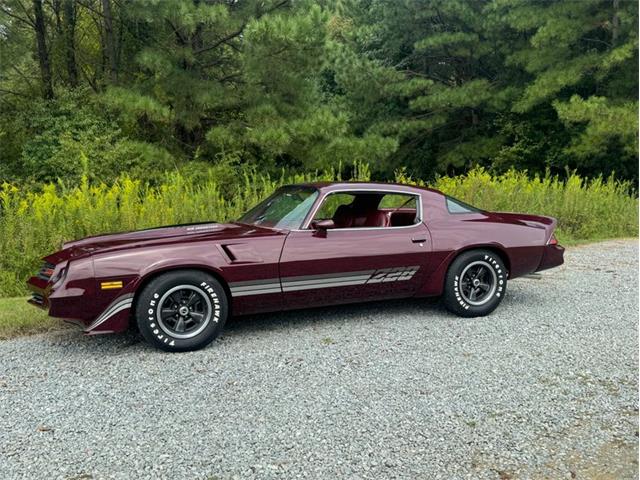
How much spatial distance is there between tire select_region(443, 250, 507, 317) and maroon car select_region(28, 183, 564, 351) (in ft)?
0.04

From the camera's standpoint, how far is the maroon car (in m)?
4.51

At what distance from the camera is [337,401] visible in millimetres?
3645

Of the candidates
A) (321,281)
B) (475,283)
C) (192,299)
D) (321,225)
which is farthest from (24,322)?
(475,283)

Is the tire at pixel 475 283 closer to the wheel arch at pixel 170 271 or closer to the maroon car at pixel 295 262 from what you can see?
the maroon car at pixel 295 262

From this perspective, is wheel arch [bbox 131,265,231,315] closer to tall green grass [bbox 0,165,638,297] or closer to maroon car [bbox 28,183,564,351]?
maroon car [bbox 28,183,564,351]

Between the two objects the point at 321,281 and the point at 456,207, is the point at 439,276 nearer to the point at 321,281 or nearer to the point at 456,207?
the point at 456,207

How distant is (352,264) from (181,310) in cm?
162

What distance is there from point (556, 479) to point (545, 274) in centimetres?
565

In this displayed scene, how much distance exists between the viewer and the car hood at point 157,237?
4.76 metres

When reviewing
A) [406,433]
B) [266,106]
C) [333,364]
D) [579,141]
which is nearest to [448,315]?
[333,364]

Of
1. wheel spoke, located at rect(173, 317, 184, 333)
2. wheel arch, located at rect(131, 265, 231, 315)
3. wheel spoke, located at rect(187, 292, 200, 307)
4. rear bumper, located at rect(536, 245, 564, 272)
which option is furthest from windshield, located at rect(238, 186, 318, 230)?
rear bumper, located at rect(536, 245, 564, 272)

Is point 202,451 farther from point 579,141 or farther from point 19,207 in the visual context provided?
point 579,141

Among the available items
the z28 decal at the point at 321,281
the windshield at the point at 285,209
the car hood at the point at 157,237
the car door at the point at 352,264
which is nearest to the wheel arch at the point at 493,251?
the car door at the point at 352,264

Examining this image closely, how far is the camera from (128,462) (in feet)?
9.55
